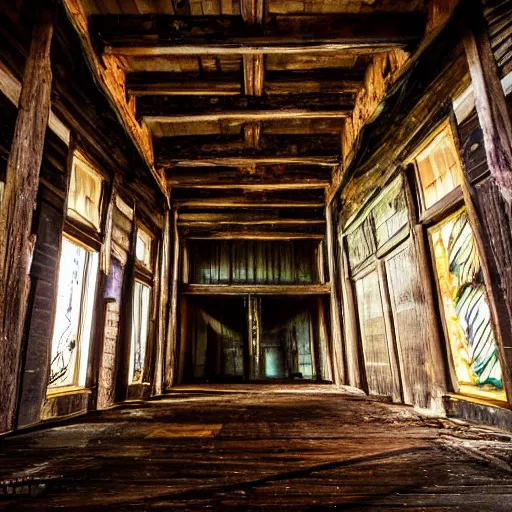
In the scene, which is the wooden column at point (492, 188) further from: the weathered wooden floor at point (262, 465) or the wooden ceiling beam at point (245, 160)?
the wooden ceiling beam at point (245, 160)

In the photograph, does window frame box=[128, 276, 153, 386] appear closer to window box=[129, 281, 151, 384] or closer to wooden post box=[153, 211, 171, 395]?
window box=[129, 281, 151, 384]

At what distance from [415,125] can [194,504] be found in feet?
13.8

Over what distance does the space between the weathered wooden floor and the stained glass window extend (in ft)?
1.81

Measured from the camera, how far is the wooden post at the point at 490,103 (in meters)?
2.41

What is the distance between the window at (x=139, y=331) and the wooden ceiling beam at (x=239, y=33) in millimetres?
3566

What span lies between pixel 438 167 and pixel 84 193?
4246mm

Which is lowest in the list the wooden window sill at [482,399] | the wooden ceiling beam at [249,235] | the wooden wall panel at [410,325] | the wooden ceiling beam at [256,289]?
the wooden window sill at [482,399]

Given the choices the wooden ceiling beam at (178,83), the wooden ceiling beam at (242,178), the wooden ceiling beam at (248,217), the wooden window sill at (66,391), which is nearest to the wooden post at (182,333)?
the wooden ceiling beam at (248,217)

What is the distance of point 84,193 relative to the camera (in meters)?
4.23

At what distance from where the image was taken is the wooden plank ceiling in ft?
11.8

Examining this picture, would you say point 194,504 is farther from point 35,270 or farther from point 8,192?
point 35,270

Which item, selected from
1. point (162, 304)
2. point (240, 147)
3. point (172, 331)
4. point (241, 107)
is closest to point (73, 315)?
point (162, 304)

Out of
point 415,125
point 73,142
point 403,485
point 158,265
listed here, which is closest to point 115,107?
point 73,142

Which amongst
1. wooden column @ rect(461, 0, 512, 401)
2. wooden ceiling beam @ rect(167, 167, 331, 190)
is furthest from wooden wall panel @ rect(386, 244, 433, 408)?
wooden ceiling beam @ rect(167, 167, 331, 190)
